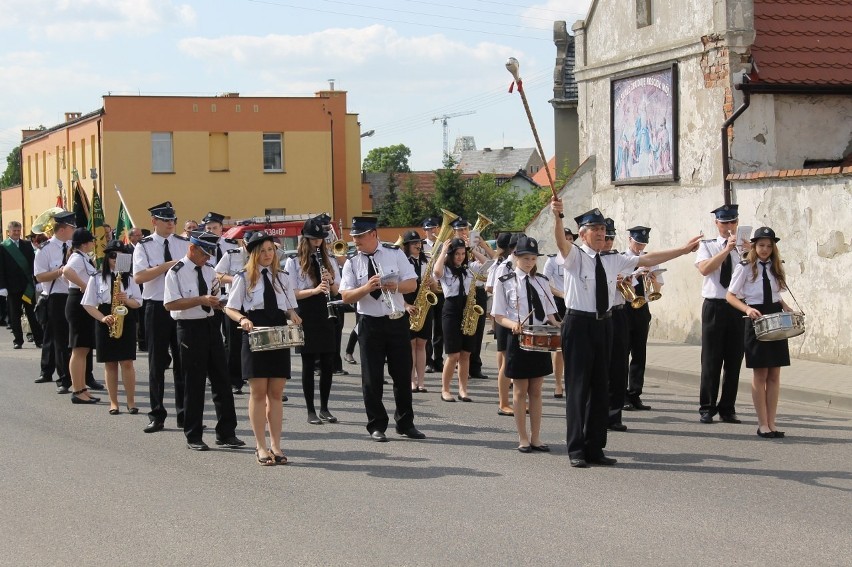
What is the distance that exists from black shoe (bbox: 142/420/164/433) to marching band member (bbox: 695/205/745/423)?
17.6 feet

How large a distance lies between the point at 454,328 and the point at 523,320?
3.41 metres

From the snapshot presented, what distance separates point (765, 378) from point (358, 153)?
43.8 m

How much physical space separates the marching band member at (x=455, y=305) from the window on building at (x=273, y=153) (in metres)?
37.5

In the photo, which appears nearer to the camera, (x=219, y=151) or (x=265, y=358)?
(x=265, y=358)

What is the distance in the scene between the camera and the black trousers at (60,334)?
14.9 meters

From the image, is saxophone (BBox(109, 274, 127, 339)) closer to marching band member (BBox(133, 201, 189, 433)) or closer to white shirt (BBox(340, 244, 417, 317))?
marching band member (BBox(133, 201, 189, 433))

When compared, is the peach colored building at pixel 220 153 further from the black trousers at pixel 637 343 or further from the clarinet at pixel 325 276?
the black trousers at pixel 637 343

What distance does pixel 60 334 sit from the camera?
49.6 feet

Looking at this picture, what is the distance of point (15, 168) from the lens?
108938 millimetres

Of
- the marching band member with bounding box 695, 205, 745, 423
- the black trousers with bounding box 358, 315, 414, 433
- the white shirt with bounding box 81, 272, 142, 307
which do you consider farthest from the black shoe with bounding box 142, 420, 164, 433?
the marching band member with bounding box 695, 205, 745, 423

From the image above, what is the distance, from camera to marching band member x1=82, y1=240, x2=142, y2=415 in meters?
12.9

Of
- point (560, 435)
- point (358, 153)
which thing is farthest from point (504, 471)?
point (358, 153)

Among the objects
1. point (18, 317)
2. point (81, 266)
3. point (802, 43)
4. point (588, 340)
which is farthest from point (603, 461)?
point (18, 317)

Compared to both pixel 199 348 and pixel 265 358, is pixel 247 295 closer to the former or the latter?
pixel 265 358
